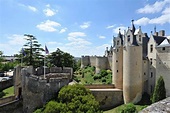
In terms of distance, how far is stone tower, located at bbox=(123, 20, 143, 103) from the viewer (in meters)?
21.5

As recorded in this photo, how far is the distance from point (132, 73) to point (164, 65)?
3774mm

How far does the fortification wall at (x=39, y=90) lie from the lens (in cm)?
1914

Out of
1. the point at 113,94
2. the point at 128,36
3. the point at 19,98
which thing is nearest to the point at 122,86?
the point at 113,94

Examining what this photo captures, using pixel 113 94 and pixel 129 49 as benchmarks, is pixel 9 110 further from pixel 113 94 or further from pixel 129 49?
pixel 129 49

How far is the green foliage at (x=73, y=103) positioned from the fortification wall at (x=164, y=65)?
896 cm

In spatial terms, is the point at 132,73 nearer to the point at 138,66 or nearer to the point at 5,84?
the point at 138,66

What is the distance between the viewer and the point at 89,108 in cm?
1644

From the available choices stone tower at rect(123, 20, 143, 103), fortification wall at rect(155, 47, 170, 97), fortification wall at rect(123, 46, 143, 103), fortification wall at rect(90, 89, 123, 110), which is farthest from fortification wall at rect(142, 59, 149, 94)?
fortification wall at rect(90, 89, 123, 110)

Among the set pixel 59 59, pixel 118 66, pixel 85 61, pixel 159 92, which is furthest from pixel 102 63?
pixel 159 92

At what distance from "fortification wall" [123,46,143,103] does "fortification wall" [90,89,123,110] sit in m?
0.99

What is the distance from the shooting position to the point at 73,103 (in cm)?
1700

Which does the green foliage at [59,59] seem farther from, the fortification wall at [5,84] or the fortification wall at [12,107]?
the fortification wall at [12,107]

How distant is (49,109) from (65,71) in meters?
12.2

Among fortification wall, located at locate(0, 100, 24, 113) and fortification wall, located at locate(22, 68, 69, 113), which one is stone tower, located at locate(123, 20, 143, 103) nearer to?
fortification wall, located at locate(22, 68, 69, 113)
